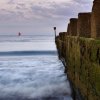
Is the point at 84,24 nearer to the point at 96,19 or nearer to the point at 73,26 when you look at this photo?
the point at 96,19

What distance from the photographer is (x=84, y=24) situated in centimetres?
634

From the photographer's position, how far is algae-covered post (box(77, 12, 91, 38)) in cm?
622

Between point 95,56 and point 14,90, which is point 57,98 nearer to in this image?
point 14,90

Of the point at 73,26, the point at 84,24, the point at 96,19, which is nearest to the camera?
the point at 96,19

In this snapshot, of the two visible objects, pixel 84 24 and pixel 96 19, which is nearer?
pixel 96 19

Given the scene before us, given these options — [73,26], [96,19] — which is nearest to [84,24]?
[96,19]

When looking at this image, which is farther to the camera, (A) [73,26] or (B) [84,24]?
(A) [73,26]

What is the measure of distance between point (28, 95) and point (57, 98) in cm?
107

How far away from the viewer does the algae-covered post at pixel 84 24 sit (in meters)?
6.22

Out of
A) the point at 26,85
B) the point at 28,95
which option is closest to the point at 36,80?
the point at 26,85

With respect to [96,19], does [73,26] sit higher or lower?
lower

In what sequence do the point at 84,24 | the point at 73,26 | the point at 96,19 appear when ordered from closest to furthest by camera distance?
the point at 96,19 < the point at 84,24 < the point at 73,26

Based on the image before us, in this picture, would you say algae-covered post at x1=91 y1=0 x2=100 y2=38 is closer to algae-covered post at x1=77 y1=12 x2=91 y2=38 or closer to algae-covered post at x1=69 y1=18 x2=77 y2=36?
algae-covered post at x1=77 y1=12 x2=91 y2=38

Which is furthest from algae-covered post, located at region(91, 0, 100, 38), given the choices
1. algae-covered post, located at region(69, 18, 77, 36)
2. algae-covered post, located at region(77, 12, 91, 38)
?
algae-covered post, located at region(69, 18, 77, 36)
